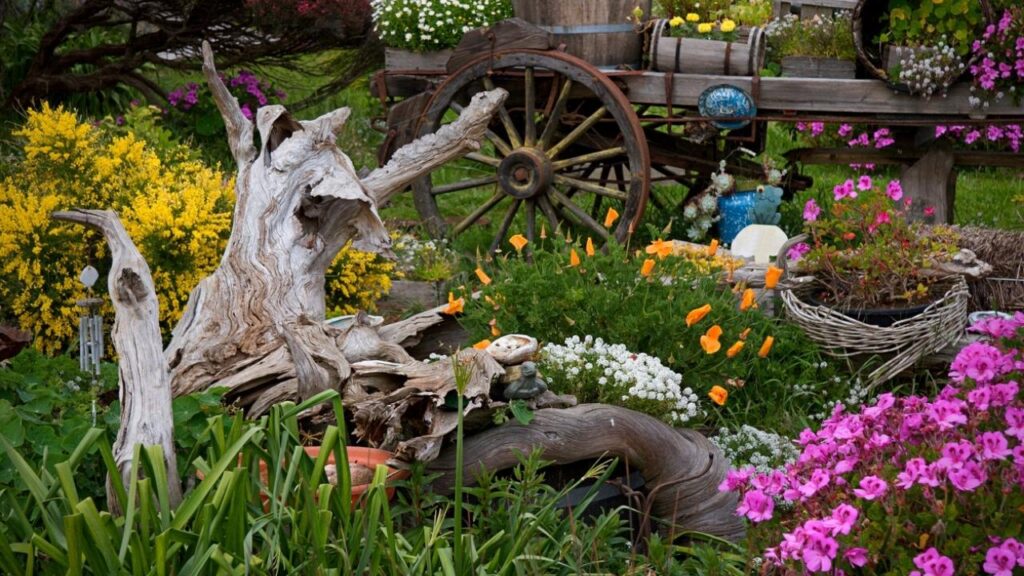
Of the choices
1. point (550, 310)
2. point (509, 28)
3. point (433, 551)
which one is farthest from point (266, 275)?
point (509, 28)

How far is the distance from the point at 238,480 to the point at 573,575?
90 cm

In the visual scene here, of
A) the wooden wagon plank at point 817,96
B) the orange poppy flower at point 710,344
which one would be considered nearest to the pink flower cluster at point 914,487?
the orange poppy flower at point 710,344

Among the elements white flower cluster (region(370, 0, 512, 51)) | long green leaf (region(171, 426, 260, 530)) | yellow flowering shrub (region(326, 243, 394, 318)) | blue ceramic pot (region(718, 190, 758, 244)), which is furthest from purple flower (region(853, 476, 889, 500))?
white flower cluster (region(370, 0, 512, 51))

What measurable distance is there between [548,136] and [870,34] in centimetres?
173

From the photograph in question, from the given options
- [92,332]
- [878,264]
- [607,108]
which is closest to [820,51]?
[607,108]

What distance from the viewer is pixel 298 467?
105 inches

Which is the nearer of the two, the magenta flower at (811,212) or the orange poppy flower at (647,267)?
the orange poppy flower at (647,267)

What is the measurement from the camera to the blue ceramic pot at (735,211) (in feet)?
21.2

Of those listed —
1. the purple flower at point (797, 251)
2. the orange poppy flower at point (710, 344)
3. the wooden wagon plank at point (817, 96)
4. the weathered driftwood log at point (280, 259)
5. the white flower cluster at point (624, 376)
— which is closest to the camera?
the weathered driftwood log at point (280, 259)

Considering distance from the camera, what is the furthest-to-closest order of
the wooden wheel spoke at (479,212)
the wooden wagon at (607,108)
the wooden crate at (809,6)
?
the wooden crate at (809,6) → the wooden wheel spoke at (479,212) → the wooden wagon at (607,108)

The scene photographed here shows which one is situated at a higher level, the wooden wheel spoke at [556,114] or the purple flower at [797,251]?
the wooden wheel spoke at [556,114]

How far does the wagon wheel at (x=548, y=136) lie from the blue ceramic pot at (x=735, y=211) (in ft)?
1.81

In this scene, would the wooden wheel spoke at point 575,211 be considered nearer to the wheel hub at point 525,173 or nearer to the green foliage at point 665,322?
the wheel hub at point 525,173

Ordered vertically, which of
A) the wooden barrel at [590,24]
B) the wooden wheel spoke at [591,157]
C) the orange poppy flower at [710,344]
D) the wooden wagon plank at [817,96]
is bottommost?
the orange poppy flower at [710,344]
